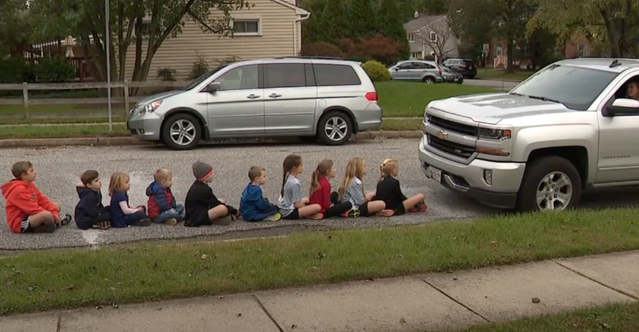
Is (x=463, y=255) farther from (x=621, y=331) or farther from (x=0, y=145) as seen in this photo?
(x=0, y=145)

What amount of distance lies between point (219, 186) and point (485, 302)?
5304 mm

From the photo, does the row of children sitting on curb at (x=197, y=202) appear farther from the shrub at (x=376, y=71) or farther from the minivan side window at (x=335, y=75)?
the shrub at (x=376, y=71)

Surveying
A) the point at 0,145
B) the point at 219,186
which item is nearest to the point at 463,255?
the point at 219,186

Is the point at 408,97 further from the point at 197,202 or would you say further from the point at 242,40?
the point at 197,202

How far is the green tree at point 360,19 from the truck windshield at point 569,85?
4214cm

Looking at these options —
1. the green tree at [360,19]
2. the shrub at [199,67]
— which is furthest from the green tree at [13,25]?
the green tree at [360,19]

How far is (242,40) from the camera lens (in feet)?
93.6

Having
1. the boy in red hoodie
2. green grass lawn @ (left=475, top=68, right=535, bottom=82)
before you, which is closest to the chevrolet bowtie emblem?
the boy in red hoodie

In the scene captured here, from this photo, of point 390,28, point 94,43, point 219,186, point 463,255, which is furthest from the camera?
point 390,28

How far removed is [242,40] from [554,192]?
21.9 metres

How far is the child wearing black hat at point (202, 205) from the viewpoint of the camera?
24.4ft

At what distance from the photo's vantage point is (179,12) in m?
22.2

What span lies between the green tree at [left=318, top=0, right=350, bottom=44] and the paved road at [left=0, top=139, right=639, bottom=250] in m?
36.9

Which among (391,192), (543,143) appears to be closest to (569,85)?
(543,143)
